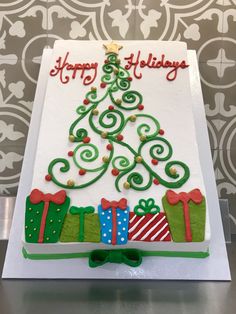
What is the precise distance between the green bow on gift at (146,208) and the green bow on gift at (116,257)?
7cm

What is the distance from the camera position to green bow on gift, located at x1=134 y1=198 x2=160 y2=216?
0.82 m

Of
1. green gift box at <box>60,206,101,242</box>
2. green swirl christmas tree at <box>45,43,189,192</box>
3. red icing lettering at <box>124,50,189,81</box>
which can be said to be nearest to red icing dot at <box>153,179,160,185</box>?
green swirl christmas tree at <box>45,43,189,192</box>

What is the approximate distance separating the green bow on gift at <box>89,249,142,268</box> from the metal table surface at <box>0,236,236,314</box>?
0.04 meters

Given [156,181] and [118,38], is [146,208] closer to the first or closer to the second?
[156,181]

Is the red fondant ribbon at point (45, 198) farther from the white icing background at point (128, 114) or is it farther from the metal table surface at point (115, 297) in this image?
the metal table surface at point (115, 297)

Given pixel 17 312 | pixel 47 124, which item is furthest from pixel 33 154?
pixel 17 312

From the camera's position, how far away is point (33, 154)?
95 cm

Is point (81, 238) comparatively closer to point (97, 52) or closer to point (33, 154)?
point (33, 154)

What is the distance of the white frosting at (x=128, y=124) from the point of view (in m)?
0.84

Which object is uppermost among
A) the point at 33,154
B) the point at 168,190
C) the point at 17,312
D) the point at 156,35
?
the point at 156,35

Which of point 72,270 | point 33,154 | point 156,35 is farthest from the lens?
point 156,35

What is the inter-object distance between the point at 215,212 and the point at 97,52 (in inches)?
18.6

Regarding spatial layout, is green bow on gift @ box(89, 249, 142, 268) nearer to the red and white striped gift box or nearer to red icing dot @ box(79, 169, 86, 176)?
the red and white striped gift box

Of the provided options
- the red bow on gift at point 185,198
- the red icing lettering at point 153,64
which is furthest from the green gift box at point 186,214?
the red icing lettering at point 153,64
